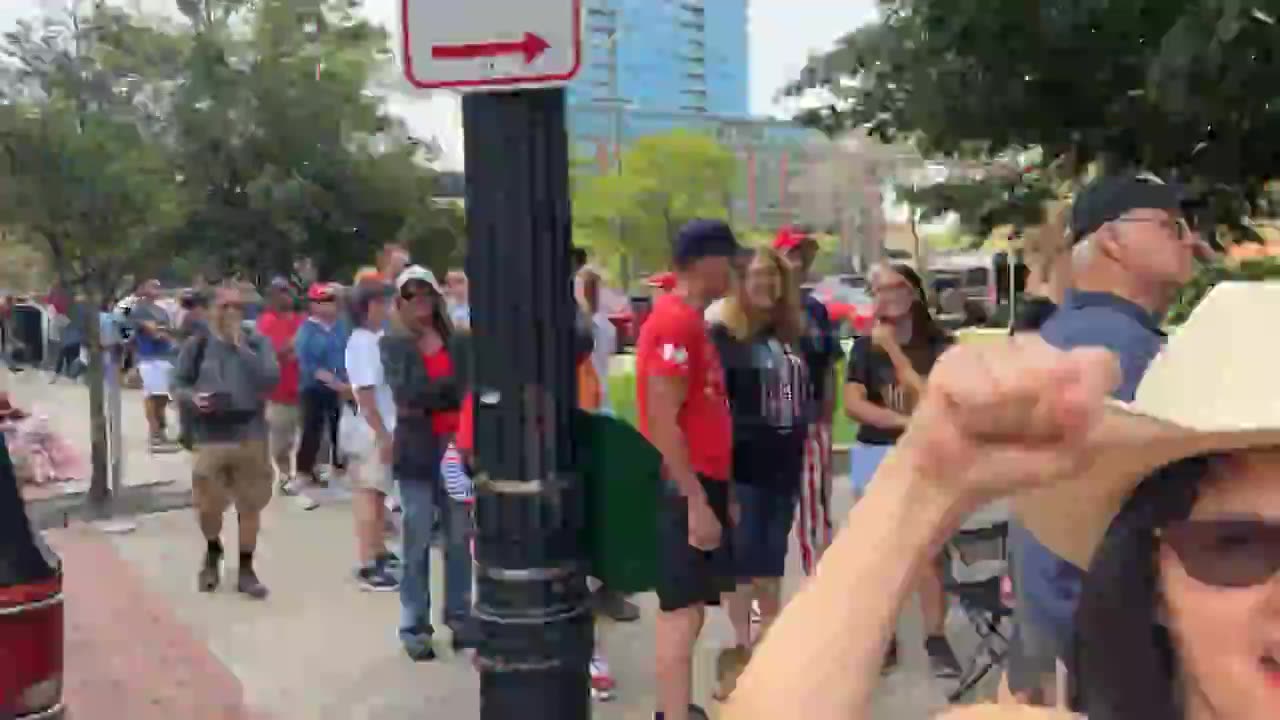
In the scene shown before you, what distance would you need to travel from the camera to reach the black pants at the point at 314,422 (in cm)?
1250

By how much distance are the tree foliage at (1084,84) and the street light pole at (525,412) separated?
4.49 metres

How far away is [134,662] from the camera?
24.7ft

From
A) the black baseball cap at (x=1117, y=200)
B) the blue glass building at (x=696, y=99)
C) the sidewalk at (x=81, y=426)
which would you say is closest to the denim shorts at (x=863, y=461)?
the black baseball cap at (x=1117, y=200)

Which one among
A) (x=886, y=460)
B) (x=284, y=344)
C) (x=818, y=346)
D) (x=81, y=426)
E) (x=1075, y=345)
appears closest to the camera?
(x=886, y=460)

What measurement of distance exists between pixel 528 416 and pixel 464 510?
3.68 metres

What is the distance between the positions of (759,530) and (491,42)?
3663 mm

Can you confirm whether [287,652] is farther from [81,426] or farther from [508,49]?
[81,426]

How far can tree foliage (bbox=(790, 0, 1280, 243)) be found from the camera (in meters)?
6.83

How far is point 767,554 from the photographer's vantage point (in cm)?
623

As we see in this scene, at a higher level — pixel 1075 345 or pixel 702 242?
pixel 702 242

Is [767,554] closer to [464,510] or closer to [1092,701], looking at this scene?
[464,510]

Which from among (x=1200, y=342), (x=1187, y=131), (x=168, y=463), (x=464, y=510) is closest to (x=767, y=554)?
(x=464, y=510)

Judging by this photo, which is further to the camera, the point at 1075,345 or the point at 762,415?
the point at 762,415

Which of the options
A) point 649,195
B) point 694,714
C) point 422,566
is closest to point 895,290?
point 694,714
